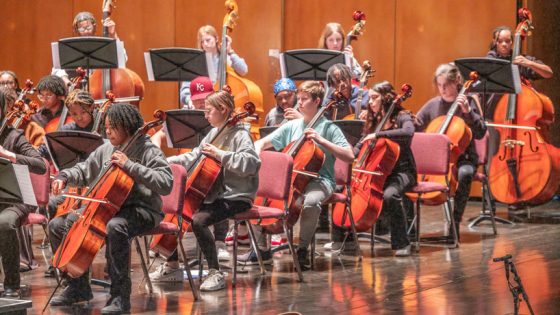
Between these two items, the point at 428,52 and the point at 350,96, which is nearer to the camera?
the point at 350,96

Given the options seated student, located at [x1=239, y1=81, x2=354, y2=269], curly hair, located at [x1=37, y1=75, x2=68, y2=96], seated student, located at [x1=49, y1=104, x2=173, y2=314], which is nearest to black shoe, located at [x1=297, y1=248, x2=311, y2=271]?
seated student, located at [x1=239, y1=81, x2=354, y2=269]

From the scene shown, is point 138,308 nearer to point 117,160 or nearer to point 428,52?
point 117,160

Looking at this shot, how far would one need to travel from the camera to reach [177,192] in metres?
5.54

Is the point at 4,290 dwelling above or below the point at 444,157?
below

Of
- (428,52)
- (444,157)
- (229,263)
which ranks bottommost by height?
(229,263)

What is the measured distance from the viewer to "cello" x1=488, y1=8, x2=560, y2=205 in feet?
26.3

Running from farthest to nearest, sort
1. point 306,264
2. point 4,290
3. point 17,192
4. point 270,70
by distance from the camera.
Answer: point 270,70, point 306,264, point 4,290, point 17,192

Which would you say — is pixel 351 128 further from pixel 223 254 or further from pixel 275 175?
pixel 223 254

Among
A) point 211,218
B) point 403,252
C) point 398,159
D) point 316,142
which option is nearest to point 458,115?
point 398,159

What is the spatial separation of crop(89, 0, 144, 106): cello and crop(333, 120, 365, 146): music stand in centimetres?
181

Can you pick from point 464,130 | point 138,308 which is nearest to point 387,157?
point 464,130

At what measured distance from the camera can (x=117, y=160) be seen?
5.08m

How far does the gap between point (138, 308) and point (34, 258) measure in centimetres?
181

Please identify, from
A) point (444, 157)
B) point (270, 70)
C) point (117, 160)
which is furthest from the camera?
point (270, 70)
